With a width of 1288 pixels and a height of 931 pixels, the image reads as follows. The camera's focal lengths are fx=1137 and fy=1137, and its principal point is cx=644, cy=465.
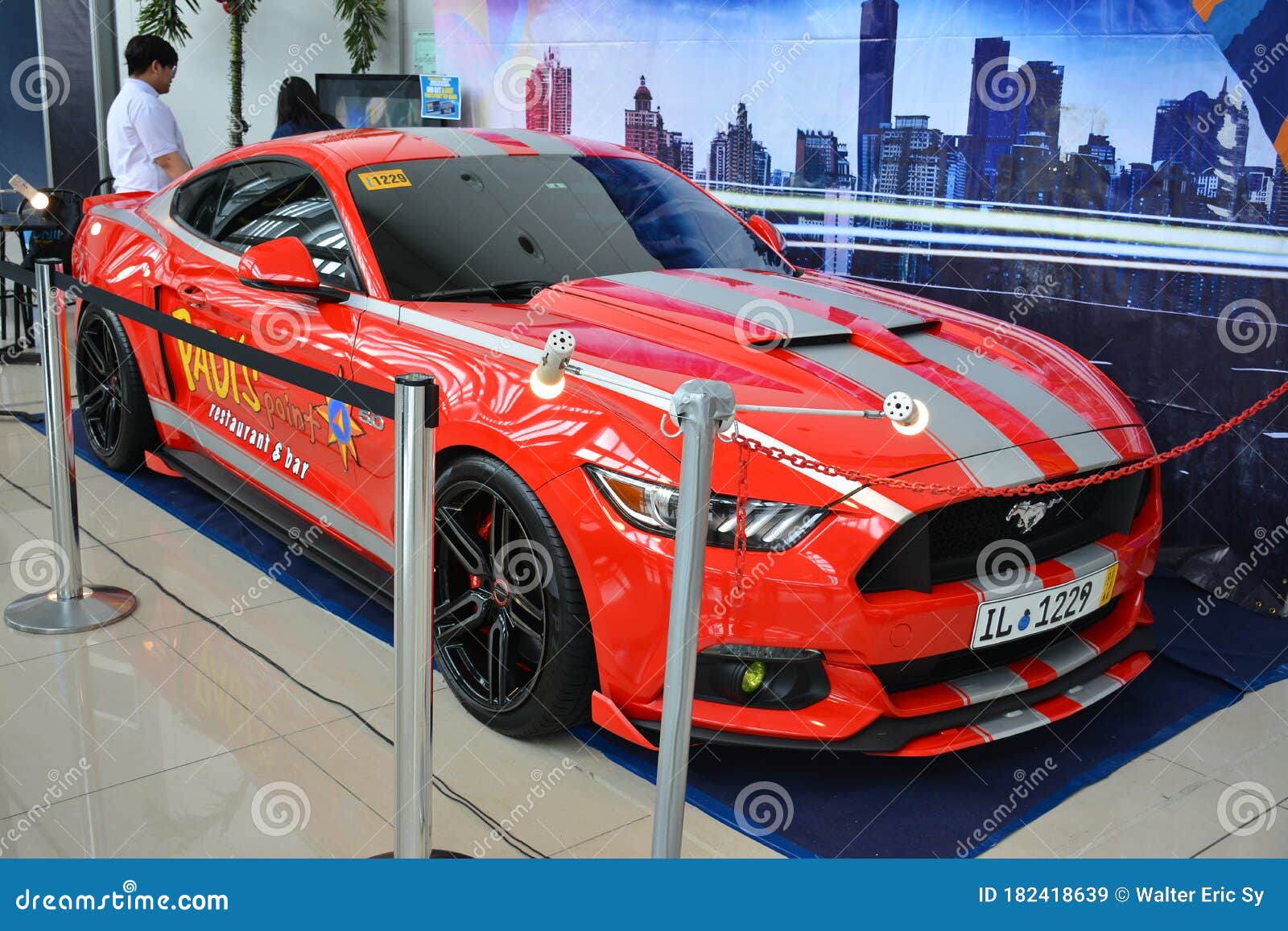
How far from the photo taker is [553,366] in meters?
2.22

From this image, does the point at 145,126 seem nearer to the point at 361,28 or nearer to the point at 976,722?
the point at 361,28

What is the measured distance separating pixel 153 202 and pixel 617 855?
3003 mm

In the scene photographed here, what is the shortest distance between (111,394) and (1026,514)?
11.1 ft

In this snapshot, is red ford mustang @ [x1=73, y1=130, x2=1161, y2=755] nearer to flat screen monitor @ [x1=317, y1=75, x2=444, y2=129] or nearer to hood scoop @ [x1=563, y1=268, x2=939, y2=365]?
hood scoop @ [x1=563, y1=268, x2=939, y2=365]

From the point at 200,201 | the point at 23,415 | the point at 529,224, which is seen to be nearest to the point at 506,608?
the point at 529,224

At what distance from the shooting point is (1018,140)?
13.7 ft

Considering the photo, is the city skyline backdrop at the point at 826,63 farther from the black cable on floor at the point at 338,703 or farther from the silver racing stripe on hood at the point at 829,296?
the black cable on floor at the point at 338,703

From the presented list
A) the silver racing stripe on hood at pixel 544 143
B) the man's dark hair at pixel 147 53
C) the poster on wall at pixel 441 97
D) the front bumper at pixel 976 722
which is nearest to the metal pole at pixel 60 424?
the silver racing stripe on hood at pixel 544 143

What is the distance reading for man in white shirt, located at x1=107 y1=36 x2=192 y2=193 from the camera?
5.49 metres

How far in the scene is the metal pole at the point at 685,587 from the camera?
1786 mm

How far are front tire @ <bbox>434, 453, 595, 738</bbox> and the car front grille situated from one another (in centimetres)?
63

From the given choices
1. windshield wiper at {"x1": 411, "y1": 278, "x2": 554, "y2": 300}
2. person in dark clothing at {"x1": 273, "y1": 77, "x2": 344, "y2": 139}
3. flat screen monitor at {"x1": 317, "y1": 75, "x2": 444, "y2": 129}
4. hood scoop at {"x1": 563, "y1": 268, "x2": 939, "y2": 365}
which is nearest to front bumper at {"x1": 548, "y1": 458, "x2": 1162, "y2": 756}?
hood scoop at {"x1": 563, "y1": 268, "x2": 939, "y2": 365}
